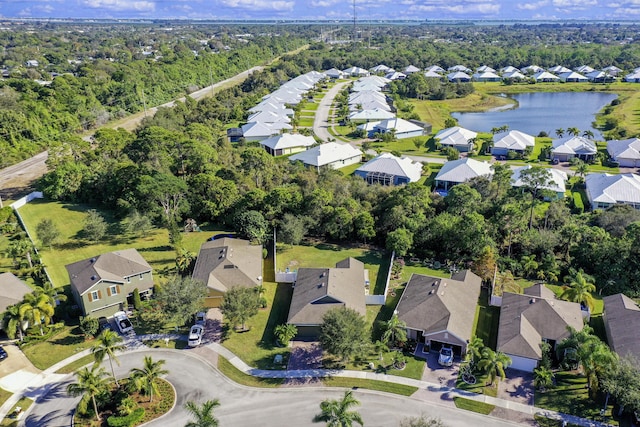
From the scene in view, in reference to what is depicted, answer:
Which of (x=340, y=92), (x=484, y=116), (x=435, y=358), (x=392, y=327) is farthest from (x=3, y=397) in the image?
(x=340, y=92)

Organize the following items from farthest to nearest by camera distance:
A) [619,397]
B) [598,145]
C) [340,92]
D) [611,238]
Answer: [340,92] < [598,145] < [611,238] < [619,397]

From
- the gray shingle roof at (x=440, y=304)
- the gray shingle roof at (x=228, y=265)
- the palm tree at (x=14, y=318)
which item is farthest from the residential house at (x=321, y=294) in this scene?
the palm tree at (x=14, y=318)

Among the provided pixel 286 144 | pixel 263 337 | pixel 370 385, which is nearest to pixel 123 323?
pixel 263 337

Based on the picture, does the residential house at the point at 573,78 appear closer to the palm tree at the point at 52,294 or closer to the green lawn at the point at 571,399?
the green lawn at the point at 571,399

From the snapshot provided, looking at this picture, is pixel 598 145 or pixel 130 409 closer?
pixel 130 409

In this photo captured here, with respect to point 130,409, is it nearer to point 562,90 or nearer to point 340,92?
point 340,92

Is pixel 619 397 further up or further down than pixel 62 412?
further up

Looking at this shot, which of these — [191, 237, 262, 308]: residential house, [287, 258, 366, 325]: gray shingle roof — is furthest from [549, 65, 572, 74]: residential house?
[191, 237, 262, 308]: residential house

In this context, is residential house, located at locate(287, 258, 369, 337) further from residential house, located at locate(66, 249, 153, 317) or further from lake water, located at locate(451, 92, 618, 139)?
lake water, located at locate(451, 92, 618, 139)
